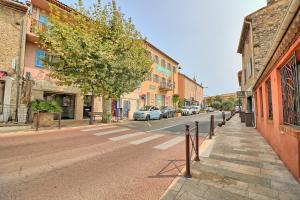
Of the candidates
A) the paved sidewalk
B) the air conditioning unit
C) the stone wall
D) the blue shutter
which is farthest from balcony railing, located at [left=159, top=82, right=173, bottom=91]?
the paved sidewalk

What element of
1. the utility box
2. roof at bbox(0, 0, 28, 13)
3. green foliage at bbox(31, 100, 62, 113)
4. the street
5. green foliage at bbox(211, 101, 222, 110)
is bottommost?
the street

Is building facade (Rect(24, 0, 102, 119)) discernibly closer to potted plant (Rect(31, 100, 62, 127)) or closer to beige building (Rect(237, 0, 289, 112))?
potted plant (Rect(31, 100, 62, 127))

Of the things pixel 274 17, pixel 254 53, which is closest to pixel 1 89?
pixel 254 53

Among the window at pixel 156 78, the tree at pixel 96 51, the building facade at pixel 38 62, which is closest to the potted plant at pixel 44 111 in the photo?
the tree at pixel 96 51

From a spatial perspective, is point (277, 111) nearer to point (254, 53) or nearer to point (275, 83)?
point (275, 83)

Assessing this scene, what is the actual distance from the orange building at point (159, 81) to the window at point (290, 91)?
69.9 feet

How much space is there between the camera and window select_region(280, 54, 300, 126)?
3.88m

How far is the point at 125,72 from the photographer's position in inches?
535

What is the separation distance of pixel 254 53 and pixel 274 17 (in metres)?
3.42

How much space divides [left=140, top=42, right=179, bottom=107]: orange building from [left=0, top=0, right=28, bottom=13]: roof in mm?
15686

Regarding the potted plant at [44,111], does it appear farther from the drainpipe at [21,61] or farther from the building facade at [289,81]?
the building facade at [289,81]

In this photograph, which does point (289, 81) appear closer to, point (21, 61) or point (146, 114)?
point (146, 114)

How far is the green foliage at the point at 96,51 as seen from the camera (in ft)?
38.0

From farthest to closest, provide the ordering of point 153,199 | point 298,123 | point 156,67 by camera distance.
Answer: point 156,67 → point 298,123 → point 153,199
